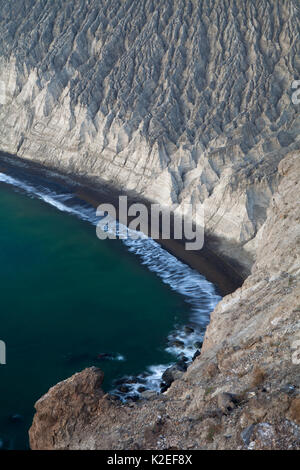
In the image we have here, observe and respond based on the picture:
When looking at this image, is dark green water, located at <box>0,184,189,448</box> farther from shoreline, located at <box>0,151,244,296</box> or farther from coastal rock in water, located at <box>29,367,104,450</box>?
coastal rock in water, located at <box>29,367,104,450</box>

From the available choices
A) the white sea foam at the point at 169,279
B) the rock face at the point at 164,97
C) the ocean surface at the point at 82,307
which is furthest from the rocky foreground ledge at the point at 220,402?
the rock face at the point at 164,97

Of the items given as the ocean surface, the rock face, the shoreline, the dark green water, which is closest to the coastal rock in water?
the ocean surface

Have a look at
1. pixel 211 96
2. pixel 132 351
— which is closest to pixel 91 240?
pixel 132 351

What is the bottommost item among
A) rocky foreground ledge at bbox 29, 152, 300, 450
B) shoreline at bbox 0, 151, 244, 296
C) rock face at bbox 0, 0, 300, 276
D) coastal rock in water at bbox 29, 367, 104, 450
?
coastal rock in water at bbox 29, 367, 104, 450

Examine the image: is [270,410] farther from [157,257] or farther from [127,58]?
[127,58]

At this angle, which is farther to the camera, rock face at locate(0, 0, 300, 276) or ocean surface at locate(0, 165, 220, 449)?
rock face at locate(0, 0, 300, 276)

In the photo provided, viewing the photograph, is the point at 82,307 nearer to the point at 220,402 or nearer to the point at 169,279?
the point at 169,279

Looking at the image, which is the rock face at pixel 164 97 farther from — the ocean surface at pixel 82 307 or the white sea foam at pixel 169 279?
the ocean surface at pixel 82 307
